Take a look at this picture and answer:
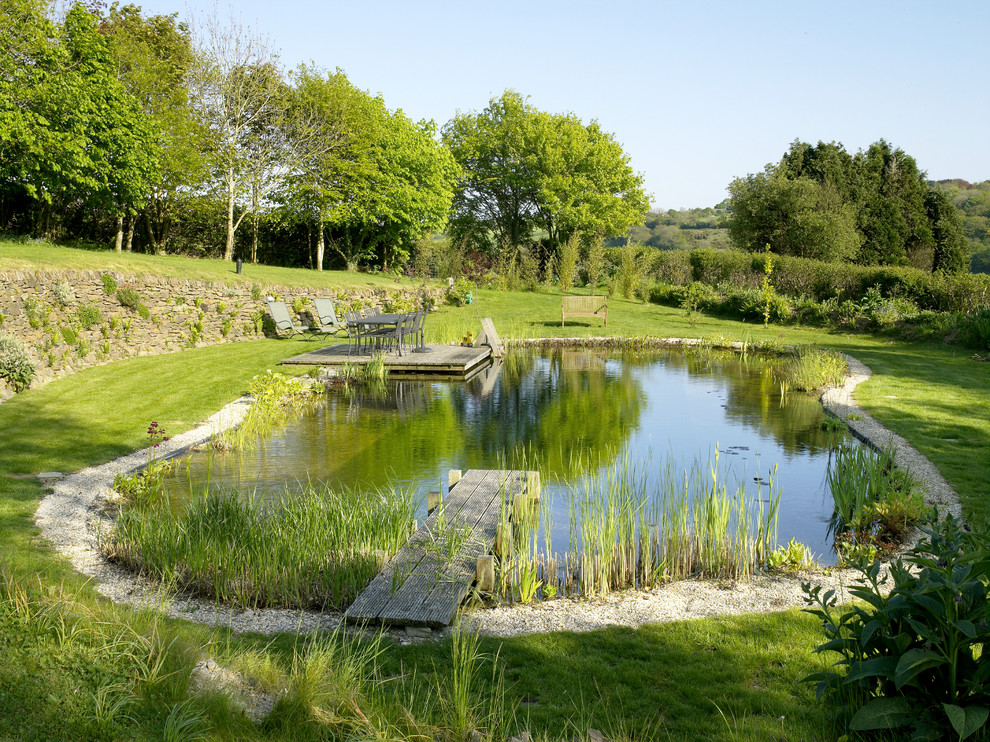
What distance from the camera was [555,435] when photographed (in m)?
8.06

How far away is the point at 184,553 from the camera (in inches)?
169

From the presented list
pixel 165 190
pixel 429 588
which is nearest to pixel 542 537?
pixel 429 588

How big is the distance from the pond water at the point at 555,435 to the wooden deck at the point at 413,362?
400mm

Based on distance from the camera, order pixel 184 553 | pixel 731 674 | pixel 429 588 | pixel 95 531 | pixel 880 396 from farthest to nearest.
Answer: pixel 880 396 → pixel 95 531 → pixel 184 553 → pixel 429 588 → pixel 731 674

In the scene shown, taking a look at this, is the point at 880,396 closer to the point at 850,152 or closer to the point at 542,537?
the point at 542,537

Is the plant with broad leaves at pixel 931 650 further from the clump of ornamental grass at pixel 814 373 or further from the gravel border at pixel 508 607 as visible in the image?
the clump of ornamental grass at pixel 814 373

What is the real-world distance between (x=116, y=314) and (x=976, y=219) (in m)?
45.5

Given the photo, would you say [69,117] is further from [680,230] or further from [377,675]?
[680,230]

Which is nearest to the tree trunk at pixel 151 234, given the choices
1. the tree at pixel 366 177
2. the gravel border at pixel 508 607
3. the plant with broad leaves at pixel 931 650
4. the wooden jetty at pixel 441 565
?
the tree at pixel 366 177

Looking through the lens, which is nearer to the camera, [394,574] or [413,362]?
[394,574]

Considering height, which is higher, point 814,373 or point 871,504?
point 814,373

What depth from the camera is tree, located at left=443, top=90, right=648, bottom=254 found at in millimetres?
32219

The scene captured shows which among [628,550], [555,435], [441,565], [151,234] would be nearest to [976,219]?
[151,234]

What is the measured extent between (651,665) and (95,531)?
3.70m
